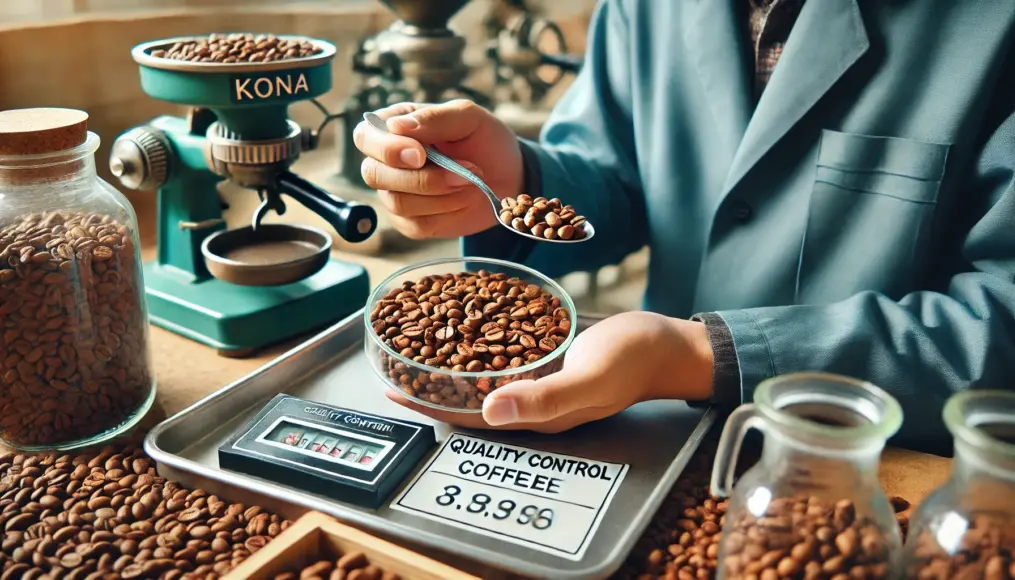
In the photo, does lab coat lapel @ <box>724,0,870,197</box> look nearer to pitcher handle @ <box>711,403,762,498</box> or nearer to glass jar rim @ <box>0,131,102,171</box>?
pitcher handle @ <box>711,403,762,498</box>

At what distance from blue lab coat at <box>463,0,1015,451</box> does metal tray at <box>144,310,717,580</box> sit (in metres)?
0.12

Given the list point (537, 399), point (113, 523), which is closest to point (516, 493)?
point (537, 399)

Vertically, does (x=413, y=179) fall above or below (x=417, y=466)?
above

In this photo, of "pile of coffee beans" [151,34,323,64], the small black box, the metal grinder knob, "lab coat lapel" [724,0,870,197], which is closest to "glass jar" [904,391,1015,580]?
the small black box

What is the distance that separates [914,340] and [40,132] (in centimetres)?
96

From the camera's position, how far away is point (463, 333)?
3.05 ft

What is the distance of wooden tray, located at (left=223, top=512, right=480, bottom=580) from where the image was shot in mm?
673

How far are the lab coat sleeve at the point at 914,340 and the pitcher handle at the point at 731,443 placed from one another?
0.98 ft

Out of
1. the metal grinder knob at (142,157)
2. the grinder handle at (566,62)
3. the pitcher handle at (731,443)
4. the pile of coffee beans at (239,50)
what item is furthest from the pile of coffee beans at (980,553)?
the grinder handle at (566,62)

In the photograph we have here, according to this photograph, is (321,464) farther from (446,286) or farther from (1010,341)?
(1010,341)

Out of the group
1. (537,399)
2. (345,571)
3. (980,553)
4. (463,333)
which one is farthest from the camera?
(463,333)

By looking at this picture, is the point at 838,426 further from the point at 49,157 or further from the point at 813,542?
the point at 49,157

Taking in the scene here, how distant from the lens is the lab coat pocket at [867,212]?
107 centimetres

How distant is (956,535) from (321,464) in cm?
56
